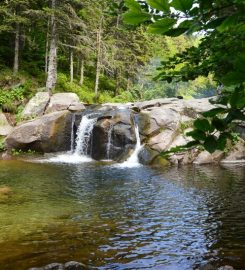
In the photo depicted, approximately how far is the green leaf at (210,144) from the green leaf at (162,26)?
0.39m

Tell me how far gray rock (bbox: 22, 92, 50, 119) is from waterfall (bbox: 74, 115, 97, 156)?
314 centimetres

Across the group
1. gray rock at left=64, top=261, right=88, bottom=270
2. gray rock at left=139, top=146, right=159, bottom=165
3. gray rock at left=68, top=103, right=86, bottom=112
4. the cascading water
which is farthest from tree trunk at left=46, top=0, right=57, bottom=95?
gray rock at left=64, top=261, right=88, bottom=270

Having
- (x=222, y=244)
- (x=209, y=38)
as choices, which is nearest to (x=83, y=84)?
(x=222, y=244)

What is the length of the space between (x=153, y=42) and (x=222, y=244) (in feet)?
103

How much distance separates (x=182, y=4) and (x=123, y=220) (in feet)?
25.4

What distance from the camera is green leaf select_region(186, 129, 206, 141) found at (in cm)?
121

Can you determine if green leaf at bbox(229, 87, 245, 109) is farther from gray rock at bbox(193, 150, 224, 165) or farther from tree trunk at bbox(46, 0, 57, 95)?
tree trunk at bbox(46, 0, 57, 95)

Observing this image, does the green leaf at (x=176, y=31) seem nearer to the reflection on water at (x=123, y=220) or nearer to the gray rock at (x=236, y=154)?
the reflection on water at (x=123, y=220)

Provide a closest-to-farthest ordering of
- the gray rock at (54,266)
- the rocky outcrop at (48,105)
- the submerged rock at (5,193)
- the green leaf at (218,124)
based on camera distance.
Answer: the green leaf at (218,124) → the gray rock at (54,266) → the submerged rock at (5,193) → the rocky outcrop at (48,105)

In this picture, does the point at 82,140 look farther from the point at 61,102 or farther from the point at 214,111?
the point at 214,111

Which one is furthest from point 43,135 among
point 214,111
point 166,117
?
point 214,111

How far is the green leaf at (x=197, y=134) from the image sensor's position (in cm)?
121

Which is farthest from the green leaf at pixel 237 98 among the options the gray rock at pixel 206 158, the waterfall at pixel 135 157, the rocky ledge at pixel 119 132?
the gray rock at pixel 206 158

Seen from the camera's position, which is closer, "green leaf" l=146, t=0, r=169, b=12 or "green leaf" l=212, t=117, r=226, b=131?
"green leaf" l=146, t=0, r=169, b=12
